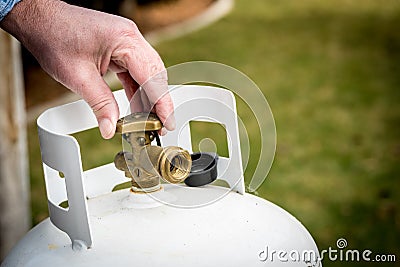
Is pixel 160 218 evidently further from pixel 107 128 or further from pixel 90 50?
pixel 90 50

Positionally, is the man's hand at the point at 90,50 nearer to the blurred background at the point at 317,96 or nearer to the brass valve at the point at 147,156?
the brass valve at the point at 147,156

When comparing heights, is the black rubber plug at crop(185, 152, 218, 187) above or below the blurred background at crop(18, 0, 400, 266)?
above

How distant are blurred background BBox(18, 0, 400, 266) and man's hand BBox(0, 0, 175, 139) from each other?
1.15ft

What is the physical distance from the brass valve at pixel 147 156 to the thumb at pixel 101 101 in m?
0.02

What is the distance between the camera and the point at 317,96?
487cm

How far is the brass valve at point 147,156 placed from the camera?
1.33 m

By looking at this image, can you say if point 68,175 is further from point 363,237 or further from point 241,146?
point 363,237

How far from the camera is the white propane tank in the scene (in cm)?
126

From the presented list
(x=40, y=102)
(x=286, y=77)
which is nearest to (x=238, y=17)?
(x=286, y=77)

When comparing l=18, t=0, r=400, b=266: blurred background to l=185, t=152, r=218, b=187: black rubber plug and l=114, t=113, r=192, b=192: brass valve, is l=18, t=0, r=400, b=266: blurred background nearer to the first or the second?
l=185, t=152, r=218, b=187: black rubber plug

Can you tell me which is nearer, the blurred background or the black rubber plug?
the black rubber plug

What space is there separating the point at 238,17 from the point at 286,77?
1871 mm

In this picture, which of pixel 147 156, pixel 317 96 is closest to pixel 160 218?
pixel 147 156

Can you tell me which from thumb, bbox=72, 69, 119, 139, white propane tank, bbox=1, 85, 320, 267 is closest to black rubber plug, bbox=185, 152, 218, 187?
white propane tank, bbox=1, 85, 320, 267
